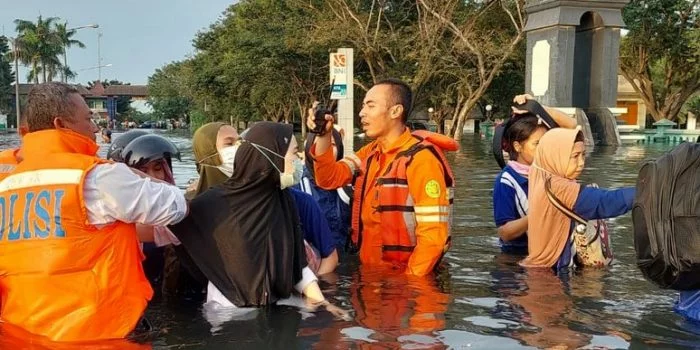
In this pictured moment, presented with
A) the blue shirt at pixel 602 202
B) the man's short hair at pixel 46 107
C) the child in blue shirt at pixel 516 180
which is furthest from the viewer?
the child in blue shirt at pixel 516 180

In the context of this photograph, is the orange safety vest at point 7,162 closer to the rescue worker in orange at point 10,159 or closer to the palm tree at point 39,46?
the rescue worker in orange at point 10,159

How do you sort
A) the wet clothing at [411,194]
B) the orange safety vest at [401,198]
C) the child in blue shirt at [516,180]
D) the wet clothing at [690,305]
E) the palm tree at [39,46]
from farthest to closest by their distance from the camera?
the palm tree at [39,46] < the child in blue shirt at [516,180] < the orange safety vest at [401,198] < the wet clothing at [411,194] < the wet clothing at [690,305]

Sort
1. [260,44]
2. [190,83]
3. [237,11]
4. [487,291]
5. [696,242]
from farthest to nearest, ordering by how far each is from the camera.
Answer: [190,83], [237,11], [260,44], [487,291], [696,242]

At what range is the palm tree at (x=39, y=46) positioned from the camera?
67562 millimetres

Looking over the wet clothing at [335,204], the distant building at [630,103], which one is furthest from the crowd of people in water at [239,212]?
the distant building at [630,103]

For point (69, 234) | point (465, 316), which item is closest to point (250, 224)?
point (69, 234)

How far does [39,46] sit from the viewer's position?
68.4 metres

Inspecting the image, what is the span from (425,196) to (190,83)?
4803 centimetres

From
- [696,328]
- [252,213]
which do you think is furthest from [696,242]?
[252,213]

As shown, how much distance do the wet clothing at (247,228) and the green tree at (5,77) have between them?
77585mm

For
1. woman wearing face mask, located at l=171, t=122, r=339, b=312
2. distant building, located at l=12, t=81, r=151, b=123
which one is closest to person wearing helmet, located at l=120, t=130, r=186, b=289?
woman wearing face mask, located at l=171, t=122, r=339, b=312

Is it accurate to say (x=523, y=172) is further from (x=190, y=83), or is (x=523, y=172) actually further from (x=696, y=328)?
(x=190, y=83)

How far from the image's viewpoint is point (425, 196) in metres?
4.57

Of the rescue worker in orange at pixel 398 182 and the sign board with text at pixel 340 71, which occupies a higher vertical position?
the sign board with text at pixel 340 71
